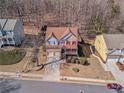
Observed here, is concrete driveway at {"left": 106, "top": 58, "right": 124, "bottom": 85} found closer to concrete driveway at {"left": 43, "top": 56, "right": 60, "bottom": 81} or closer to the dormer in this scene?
concrete driveway at {"left": 43, "top": 56, "right": 60, "bottom": 81}

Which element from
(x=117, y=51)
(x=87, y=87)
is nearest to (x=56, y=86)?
(x=87, y=87)

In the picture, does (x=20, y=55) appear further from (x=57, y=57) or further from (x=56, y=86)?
(x=56, y=86)

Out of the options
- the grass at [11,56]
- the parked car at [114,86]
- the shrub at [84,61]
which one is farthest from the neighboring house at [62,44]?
the parked car at [114,86]

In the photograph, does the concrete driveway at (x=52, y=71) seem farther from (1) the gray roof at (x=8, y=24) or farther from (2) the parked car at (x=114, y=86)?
(1) the gray roof at (x=8, y=24)

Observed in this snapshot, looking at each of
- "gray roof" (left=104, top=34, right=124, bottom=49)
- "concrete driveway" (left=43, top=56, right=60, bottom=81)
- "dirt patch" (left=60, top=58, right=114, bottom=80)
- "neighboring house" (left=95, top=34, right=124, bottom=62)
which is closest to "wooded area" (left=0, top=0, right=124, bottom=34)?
"gray roof" (left=104, top=34, right=124, bottom=49)

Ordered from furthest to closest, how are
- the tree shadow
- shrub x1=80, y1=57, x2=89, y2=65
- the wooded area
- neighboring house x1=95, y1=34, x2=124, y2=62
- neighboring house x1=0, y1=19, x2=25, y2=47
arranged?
1. the wooded area
2. neighboring house x1=0, y1=19, x2=25, y2=47
3. neighboring house x1=95, y1=34, x2=124, y2=62
4. shrub x1=80, y1=57, x2=89, y2=65
5. the tree shadow

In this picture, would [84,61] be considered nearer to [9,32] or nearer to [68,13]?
[9,32]
